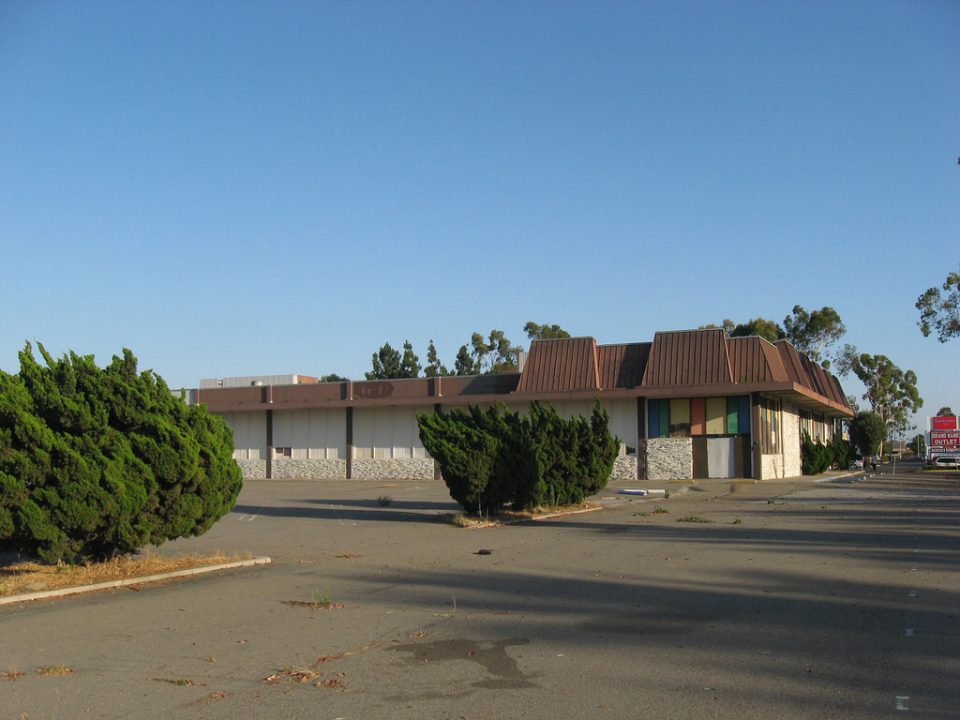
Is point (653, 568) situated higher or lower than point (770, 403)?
lower

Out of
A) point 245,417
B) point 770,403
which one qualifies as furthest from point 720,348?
point 245,417

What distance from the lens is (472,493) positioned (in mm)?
22109

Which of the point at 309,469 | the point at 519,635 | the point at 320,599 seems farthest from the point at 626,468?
the point at 519,635

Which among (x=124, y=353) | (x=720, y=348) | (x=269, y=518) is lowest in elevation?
(x=269, y=518)

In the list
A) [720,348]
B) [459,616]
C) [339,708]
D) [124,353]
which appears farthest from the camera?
[720,348]

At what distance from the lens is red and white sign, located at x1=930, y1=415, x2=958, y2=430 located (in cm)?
6134

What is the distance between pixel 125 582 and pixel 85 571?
86 cm

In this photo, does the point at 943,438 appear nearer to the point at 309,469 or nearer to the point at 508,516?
the point at 309,469

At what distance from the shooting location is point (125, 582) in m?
12.4

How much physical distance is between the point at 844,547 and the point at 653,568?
176 inches

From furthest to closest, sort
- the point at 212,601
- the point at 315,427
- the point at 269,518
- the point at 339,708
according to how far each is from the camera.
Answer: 1. the point at 315,427
2. the point at 269,518
3. the point at 212,601
4. the point at 339,708

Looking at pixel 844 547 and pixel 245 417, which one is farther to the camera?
pixel 245 417

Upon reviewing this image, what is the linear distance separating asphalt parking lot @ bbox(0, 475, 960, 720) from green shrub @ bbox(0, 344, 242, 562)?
110 cm

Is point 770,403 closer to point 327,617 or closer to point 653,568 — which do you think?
point 653,568
